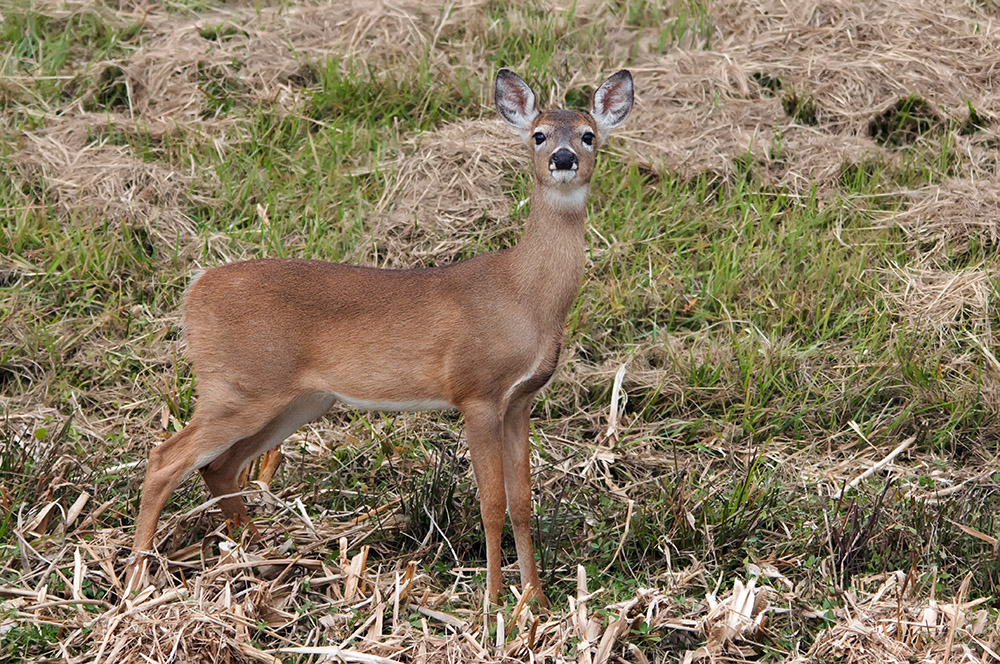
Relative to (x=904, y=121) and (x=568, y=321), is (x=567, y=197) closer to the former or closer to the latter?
(x=568, y=321)

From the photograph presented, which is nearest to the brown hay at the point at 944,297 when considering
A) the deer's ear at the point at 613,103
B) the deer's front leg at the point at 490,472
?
the deer's ear at the point at 613,103

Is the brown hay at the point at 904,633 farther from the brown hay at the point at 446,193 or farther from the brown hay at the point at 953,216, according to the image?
the brown hay at the point at 446,193

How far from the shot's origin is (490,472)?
4918mm

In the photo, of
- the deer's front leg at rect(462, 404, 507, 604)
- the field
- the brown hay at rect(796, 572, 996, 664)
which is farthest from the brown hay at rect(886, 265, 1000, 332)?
the deer's front leg at rect(462, 404, 507, 604)

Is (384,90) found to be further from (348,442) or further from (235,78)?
(348,442)

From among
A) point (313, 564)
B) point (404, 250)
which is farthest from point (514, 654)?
point (404, 250)

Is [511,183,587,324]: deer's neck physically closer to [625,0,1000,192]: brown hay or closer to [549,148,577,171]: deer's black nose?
[549,148,577,171]: deer's black nose

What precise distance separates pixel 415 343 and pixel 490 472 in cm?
54

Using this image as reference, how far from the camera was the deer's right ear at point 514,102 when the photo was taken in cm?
530

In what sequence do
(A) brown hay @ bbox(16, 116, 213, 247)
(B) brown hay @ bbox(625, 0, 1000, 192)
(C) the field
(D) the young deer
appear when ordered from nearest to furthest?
(C) the field, (D) the young deer, (A) brown hay @ bbox(16, 116, 213, 247), (B) brown hay @ bbox(625, 0, 1000, 192)

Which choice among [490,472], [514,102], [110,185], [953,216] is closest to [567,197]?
[514,102]

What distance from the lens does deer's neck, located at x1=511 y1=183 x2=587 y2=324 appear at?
16.4 ft

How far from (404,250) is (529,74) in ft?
5.33

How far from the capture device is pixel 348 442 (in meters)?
6.06
